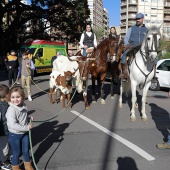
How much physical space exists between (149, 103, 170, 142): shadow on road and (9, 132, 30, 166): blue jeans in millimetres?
3295

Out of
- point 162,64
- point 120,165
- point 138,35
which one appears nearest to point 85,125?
point 120,165

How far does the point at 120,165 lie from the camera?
14.3 feet

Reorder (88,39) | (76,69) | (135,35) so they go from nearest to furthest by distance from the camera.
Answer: (135,35) → (76,69) → (88,39)

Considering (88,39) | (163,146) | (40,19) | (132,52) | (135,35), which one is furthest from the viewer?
(40,19)

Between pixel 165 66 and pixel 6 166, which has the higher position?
pixel 165 66

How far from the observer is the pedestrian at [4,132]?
3.99m

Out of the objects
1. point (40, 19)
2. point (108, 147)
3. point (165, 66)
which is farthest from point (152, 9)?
point (108, 147)

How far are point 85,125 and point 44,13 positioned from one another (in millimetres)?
28422

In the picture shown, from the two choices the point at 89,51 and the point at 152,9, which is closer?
the point at 89,51

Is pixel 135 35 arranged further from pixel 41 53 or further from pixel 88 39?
pixel 41 53

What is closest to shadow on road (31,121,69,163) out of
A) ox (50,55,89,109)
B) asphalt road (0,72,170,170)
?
asphalt road (0,72,170,170)

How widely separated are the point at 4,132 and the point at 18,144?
33 cm

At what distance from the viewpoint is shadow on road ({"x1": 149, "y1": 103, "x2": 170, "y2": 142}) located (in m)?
6.44

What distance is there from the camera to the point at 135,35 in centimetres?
838
